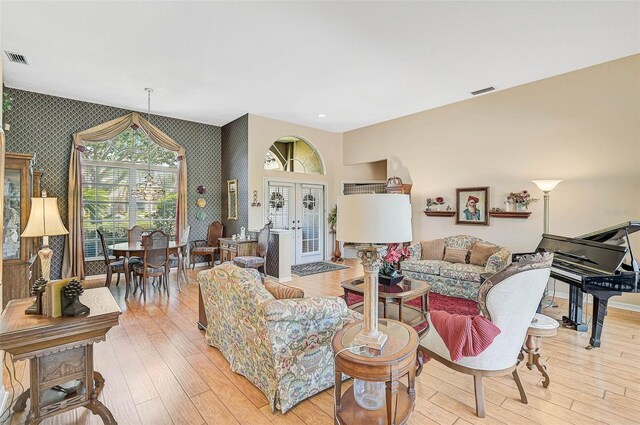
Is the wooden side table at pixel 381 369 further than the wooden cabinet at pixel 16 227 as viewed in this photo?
No

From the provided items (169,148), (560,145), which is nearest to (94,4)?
(169,148)

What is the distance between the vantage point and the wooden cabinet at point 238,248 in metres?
6.03

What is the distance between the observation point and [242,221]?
6.69m

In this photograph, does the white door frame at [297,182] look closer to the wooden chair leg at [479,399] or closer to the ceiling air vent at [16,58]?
the ceiling air vent at [16,58]

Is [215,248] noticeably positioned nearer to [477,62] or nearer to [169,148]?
[169,148]

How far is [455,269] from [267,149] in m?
4.51

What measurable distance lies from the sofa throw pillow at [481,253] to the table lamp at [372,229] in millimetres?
3579

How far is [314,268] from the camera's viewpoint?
7090 mm

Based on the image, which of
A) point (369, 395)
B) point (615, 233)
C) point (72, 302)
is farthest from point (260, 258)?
point (615, 233)

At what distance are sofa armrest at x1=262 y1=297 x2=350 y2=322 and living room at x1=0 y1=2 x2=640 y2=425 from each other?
4cm

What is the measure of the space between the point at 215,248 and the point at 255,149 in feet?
7.74

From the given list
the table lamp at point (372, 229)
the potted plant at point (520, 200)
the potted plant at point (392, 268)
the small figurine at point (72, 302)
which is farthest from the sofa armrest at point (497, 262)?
the small figurine at point (72, 302)

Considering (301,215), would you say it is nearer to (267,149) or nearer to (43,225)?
(267,149)

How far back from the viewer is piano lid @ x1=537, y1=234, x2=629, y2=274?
121 inches
